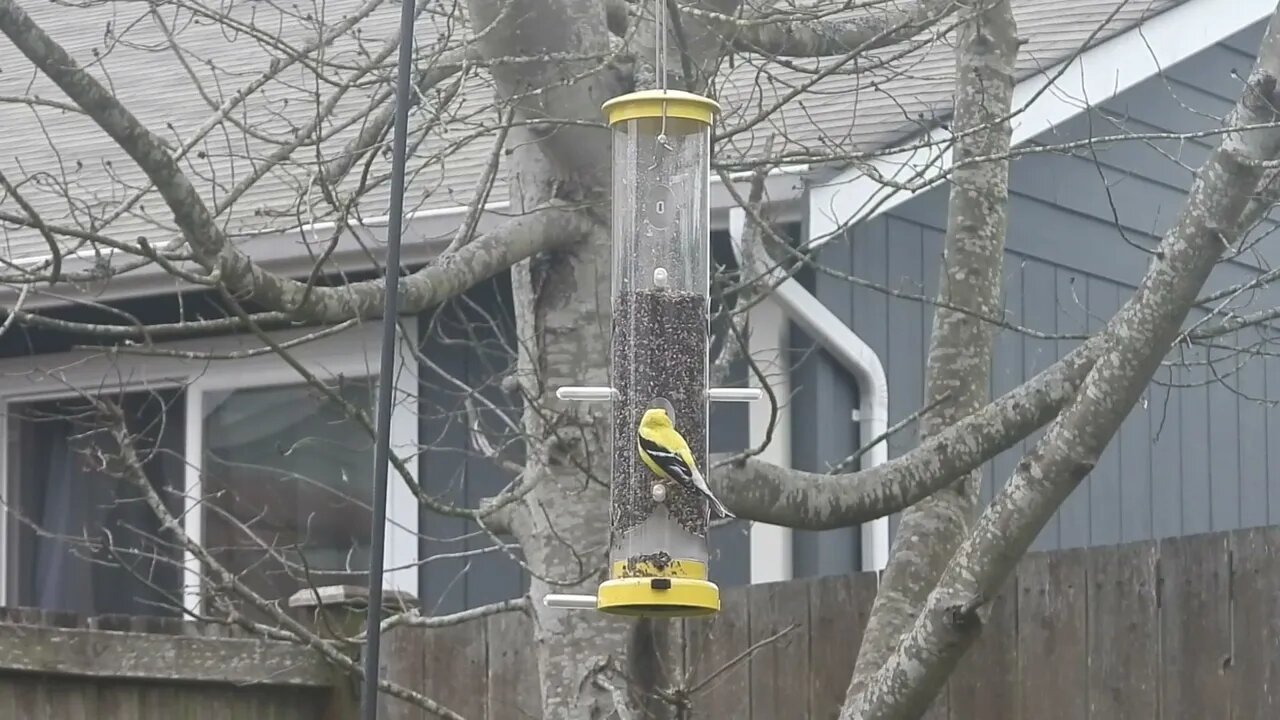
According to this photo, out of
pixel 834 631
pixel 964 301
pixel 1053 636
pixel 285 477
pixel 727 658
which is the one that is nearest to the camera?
pixel 1053 636

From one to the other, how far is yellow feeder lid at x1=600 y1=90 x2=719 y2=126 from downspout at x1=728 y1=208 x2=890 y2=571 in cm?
260

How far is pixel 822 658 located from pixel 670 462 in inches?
75.0

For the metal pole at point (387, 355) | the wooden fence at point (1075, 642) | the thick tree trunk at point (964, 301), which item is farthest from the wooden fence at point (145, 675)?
the metal pole at point (387, 355)

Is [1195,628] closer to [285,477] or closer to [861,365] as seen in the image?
[861,365]

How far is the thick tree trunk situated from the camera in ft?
14.1

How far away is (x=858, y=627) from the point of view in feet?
15.3

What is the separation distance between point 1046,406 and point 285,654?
2503 millimetres

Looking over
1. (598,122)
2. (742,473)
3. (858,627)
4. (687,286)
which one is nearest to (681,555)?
(687,286)

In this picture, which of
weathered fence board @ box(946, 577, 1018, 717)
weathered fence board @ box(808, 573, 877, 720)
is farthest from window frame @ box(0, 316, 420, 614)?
weathered fence board @ box(946, 577, 1018, 717)

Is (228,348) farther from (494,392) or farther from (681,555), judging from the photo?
(681,555)

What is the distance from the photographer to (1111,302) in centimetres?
730

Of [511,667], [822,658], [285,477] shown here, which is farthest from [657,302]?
[285,477]

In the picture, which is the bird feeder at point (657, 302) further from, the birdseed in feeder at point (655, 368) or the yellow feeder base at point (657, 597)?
the yellow feeder base at point (657, 597)

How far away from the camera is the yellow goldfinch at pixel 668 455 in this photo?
9.59 feet
